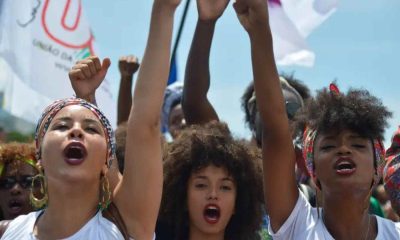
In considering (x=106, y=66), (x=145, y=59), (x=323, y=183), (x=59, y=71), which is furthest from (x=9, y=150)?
(x=59, y=71)

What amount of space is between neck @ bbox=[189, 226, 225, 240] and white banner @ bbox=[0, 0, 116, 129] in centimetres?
377

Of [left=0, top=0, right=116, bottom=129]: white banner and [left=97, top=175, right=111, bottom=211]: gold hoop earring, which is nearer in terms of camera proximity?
[left=97, top=175, right=111, bottom=211]: gold hoop earring

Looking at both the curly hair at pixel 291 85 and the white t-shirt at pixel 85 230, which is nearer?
the white t-shirt at pixel 85 230

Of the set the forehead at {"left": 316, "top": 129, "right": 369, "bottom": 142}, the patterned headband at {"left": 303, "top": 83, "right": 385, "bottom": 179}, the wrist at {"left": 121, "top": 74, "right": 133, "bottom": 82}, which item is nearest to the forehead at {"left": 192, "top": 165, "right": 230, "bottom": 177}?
the patterned headband at {"left": 303, "top": 83, "right": 385, "bottom": 179}

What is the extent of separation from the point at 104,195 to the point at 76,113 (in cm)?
40

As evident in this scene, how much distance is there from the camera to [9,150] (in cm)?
484

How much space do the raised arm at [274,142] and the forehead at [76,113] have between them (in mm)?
786

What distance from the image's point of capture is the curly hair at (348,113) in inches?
142

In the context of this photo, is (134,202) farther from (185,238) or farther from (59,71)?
(59,71)

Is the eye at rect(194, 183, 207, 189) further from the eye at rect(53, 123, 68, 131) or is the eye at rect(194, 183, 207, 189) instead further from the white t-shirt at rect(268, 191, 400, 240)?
the eye at rect(53, 123, 68, 131)

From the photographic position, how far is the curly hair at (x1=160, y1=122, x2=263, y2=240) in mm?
4219

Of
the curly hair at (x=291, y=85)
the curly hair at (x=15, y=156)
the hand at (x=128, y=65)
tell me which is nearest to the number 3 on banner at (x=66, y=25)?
→ the hand at (x=128, y=65)

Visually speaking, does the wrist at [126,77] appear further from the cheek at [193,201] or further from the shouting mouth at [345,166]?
the shouting mouth at [345,166]

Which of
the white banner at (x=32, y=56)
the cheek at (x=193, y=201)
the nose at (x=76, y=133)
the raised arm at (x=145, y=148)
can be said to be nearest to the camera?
the raised arm at (x=145, y=148)
